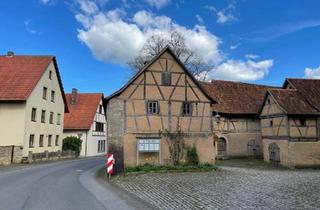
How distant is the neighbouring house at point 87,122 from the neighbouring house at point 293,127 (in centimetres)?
2181

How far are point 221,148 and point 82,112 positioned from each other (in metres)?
19.7

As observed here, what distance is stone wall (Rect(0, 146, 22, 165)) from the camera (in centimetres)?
2281

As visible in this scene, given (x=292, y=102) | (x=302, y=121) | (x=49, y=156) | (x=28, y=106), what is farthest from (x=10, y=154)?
(x=302, y=121)

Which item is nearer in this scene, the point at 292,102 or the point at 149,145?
the point at 149,145

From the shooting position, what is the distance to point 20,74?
27672 mm

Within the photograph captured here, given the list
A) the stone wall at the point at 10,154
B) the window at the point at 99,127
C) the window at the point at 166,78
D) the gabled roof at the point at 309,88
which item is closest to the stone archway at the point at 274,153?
the gabled roof at the point at 309,88

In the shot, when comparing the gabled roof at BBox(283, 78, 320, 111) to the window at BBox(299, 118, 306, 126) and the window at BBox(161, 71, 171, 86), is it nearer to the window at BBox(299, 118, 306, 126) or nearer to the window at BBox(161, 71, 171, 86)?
the window at BBox(299, 118, 306, 126)

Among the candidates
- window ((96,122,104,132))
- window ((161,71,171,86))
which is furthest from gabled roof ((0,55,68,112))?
window ((96,122,104,132))

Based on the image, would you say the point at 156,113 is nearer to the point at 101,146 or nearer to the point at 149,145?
the point at 149,145

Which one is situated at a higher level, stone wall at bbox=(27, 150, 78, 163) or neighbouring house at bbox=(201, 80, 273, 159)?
neighbouring house at bbox=(201, 80, 273, 159)

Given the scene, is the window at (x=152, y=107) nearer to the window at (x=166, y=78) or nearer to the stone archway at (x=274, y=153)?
the window at (x=166, y=78)

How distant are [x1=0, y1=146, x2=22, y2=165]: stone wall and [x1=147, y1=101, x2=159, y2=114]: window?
38.2 feet

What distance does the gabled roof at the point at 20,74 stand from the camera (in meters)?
25.4

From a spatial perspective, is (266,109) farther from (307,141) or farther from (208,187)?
(208,187)
